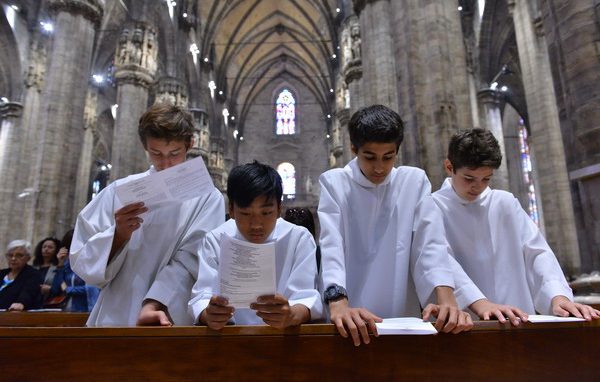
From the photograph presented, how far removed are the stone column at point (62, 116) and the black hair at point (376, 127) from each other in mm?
10990

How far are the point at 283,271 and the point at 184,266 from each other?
1.95 ft

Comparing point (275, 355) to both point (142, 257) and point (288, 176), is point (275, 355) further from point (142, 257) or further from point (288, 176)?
point (288, 176)

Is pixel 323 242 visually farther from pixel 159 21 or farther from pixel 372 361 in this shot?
pixel 159 21

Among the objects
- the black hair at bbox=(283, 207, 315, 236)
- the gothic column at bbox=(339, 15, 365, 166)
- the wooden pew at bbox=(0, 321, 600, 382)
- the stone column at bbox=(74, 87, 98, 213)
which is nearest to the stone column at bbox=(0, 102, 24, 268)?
the stone column at bbox=(74, 87, 98, 213)

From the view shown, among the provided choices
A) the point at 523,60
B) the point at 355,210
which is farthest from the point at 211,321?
the point at 523,60

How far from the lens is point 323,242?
196 centimetres

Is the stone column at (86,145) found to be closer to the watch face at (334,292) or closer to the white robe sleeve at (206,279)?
the white robe sleeve at (206,279)

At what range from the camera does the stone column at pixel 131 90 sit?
14875 mm

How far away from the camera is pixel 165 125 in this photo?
2.22 meters

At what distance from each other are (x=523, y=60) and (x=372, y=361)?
523 inches

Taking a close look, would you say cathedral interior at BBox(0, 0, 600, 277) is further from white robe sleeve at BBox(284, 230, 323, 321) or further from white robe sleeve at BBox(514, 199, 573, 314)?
white robe sleeve at BBox(284, 230, 323, 321)

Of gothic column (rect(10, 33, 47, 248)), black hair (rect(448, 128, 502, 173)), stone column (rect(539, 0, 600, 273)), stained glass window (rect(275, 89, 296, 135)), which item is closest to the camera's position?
black hair (rect(448, 128, 502, 173))

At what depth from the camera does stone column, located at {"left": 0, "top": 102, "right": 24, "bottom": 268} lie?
1511 cm

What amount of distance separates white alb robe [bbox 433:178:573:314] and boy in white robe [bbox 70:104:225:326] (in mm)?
1318
